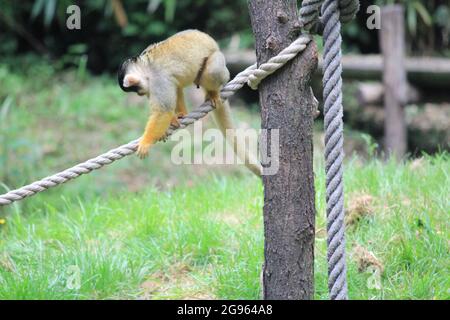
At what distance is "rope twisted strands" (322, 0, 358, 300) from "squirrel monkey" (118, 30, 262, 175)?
1091 mm

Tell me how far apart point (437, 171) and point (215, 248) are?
1.70 m

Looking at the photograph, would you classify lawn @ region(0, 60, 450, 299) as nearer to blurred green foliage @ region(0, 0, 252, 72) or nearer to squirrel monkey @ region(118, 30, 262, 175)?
squirrel monkey @ region(118, 30, 262, 175)

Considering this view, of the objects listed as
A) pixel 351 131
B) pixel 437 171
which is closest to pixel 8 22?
pixel 351 131

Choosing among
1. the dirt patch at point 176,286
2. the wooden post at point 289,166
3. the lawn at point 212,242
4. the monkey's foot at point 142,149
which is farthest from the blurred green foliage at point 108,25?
the wooden post at point 289,166

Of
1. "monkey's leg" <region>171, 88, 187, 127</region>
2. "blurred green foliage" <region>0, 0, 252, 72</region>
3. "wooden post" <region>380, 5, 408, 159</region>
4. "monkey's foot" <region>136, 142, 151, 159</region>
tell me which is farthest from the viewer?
"blurred green foliage" <region>0, 0, 252, 72</region>

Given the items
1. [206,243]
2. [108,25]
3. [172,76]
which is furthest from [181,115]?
[108,25]

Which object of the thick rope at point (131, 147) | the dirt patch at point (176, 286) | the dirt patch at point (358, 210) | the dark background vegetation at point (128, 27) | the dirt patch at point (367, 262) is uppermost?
the dark background vegetation at point (128, 27)

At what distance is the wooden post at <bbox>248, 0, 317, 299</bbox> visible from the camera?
2.72 metres

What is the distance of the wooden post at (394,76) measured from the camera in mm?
7961

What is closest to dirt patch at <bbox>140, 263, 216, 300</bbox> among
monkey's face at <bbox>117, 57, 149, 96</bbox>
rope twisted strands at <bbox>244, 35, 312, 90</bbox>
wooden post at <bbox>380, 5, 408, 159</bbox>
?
monkey's face at <bbox>117, 57, 149, 96</bbox>

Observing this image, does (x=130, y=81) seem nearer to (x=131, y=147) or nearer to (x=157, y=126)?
(x=157, y=126)

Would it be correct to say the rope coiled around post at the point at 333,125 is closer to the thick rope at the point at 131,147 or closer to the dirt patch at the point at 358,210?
the thick rope at the point at 131,147

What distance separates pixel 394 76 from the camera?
799cm
